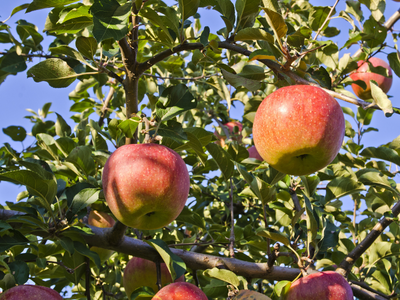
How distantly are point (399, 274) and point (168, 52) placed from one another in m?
2.18

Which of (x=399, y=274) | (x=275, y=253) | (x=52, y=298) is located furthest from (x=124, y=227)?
(x=399, y=274)

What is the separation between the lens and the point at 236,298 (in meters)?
1.57

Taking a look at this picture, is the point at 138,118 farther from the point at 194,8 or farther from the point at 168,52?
the point at 194,8

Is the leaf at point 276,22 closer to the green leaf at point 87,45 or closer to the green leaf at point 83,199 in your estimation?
the green leaf at point 87,45

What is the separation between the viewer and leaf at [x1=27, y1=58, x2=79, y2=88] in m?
1.78

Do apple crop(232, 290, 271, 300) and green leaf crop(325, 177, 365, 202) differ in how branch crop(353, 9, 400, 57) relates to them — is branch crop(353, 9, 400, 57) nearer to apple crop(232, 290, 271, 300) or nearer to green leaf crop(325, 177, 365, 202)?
green leaf crop(325, 177, 365, 202)

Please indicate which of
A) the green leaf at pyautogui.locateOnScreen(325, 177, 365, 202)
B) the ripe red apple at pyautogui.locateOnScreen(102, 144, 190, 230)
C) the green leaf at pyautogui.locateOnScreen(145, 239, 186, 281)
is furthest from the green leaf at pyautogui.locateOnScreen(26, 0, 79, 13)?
the green leaf at pyautogui.locateOnScreen(325, 177, 365, 202)

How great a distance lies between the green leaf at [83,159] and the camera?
2.04 metres

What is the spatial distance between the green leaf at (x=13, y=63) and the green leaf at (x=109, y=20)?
121 cm

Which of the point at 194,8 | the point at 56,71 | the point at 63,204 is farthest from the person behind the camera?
the point at 63,204

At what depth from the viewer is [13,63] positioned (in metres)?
2.34

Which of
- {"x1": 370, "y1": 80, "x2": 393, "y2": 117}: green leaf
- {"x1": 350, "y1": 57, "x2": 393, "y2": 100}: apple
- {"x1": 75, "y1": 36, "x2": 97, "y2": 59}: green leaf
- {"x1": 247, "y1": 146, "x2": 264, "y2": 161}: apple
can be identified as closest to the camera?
{"x1": 370, "y1": 80, "x2": 393, "y2": 117}: green leaf

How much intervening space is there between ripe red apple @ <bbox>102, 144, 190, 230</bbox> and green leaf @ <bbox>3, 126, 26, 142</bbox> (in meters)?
2.13

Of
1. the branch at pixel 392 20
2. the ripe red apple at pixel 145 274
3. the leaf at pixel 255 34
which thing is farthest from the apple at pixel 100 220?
the branch at pixel 392 20
